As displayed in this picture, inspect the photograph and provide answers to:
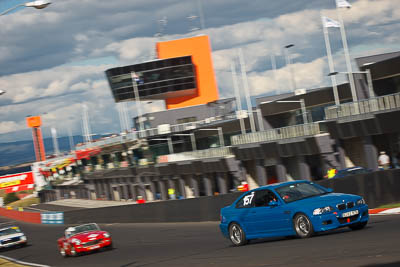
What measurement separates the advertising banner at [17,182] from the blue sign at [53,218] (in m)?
91.1

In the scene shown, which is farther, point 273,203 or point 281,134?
point 281,134

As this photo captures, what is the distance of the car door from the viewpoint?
14469mm

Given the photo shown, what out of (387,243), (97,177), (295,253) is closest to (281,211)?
(295,253)

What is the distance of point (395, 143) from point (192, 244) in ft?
68.4

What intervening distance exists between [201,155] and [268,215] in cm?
4787

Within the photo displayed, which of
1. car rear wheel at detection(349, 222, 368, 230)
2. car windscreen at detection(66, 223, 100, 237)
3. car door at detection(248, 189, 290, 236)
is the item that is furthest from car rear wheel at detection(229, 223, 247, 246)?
car windscreen at detection(66, 223, 100, 237)

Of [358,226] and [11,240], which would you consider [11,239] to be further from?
[358,226]

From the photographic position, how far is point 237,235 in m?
16.2

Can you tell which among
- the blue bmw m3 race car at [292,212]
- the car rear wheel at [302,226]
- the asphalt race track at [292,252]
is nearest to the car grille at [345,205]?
the blue bmw m3 race car at [292,212]

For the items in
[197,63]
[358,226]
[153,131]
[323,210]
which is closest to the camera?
[323,210]

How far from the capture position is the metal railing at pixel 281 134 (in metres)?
44.0

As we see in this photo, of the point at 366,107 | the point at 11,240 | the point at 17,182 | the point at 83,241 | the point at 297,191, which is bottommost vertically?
the point at 17,182

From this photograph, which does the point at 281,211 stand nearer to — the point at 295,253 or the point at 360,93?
the point at 295,253

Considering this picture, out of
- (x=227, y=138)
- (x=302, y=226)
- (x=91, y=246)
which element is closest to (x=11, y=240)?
(x=91, y=246)
